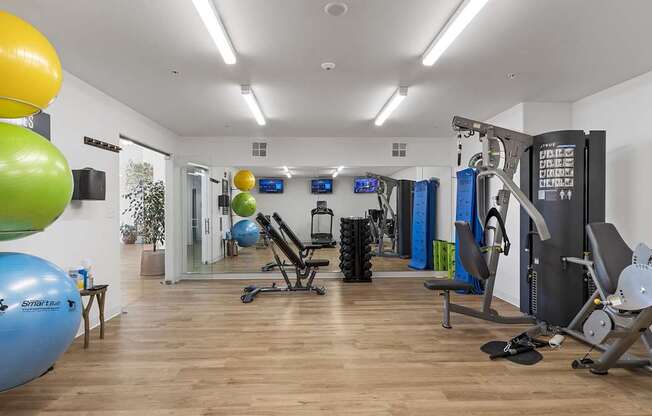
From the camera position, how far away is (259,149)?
22.3 ft

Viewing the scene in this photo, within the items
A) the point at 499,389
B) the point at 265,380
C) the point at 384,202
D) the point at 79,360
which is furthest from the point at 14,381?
the point at 384,202

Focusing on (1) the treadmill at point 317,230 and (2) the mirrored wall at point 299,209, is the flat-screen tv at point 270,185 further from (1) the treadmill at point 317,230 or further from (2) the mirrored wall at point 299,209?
(1) the treadmill at point 317,230

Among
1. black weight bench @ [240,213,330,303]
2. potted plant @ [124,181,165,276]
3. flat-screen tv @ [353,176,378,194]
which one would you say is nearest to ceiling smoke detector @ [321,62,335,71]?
black weight bench @ [240,213,330,303]

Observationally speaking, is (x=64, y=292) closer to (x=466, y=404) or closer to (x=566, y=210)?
(x=466, y=404)

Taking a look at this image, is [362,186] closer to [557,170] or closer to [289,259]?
[289,259]

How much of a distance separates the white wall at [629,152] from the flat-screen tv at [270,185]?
7122 millimetres

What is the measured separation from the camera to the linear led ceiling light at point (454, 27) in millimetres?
2301

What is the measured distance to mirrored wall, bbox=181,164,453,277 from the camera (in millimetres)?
6855

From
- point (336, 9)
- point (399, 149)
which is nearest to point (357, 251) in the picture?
point (399, 149)

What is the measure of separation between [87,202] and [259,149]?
10.8ft

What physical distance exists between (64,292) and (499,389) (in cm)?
294

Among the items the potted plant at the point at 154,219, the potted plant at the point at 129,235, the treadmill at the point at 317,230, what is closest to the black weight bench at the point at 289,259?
the potted plant at the point at 154,219

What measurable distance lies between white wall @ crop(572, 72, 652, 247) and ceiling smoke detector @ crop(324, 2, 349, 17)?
11.1ft

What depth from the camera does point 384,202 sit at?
8.25 metres
